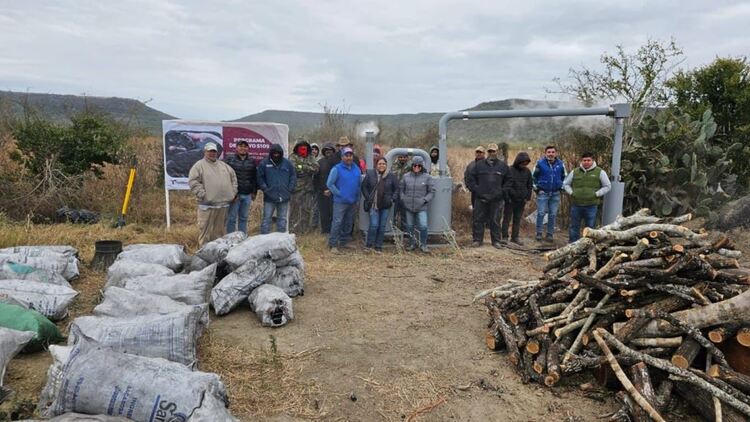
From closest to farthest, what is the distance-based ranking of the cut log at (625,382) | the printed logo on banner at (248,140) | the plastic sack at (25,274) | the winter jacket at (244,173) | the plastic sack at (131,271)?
the cut log at (625,382) → the plastic sack at (25,274) → the plastic sack at (131,271) → the winter jacket at (244,173) → the printed logo on banner at (248,140)

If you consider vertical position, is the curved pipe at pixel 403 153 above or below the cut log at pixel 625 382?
above

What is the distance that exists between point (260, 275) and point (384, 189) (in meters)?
3.26

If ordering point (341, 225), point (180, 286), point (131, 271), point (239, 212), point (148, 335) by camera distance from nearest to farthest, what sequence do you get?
1. point (148, 335)
2. point (180, 286)
3. point (131, 271)
4. point (239, 212)
5. point (341, 225)

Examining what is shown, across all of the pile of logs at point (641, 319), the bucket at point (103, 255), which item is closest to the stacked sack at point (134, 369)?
the bucket at point (103, 255)

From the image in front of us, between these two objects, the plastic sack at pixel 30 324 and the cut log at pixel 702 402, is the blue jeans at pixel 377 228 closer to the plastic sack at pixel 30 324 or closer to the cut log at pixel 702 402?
the plastic sack at pixel 30 324

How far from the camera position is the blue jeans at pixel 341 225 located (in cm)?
828

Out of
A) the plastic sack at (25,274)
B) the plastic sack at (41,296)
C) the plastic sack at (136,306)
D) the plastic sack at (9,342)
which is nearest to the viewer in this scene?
the plastic sack at (9,342)

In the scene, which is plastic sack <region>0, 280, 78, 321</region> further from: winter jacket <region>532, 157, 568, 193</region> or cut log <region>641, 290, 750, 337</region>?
winter jacket <region>532, 157, 568, 193</region>

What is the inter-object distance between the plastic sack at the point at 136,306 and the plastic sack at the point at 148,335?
1.18 ft

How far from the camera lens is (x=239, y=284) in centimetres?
532

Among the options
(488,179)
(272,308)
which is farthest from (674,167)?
(272,308)

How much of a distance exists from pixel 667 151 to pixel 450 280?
226 inches

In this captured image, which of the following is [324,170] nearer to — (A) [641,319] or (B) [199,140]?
(B) [199,140]

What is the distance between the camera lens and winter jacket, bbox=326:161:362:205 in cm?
816
